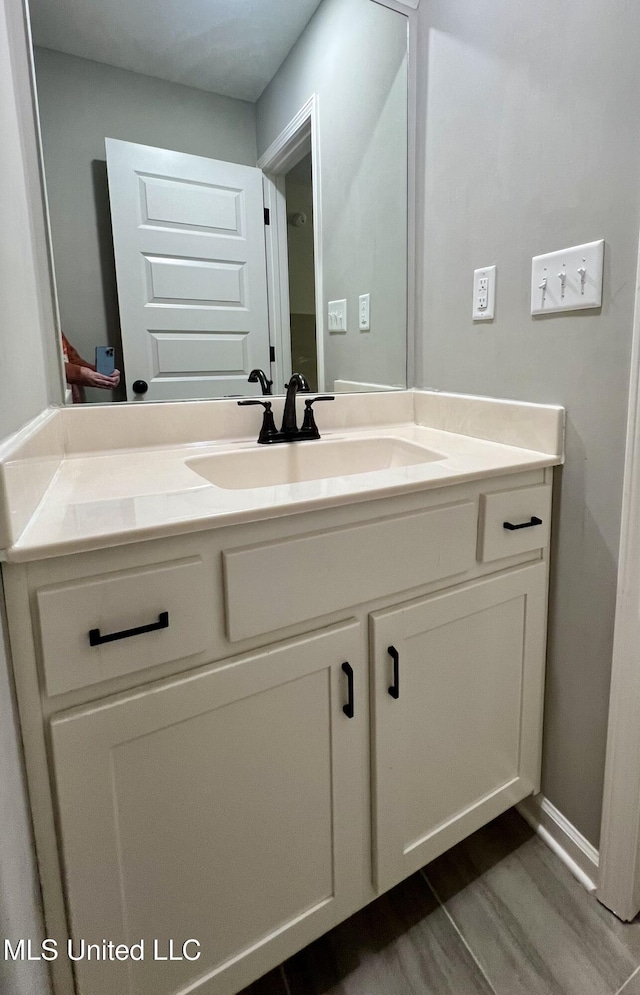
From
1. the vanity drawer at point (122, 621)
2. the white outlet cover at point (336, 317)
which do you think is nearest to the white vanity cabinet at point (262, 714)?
the vanity drawer at point (122, 621)

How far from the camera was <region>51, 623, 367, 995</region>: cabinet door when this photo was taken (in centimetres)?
68

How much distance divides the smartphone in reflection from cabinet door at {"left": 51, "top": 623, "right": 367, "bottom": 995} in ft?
2.44

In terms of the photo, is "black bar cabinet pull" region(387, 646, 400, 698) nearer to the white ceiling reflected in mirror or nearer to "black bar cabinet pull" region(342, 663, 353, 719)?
"black bar cabinet pull" region(342, 663, 353, 719)

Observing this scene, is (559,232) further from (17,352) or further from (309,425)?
(17,352)

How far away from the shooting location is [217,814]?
0.77 m

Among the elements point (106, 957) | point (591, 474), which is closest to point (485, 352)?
point (591, 474)

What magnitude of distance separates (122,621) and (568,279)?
37.7 inches

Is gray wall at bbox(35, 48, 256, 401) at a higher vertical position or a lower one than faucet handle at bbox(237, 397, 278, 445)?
higher

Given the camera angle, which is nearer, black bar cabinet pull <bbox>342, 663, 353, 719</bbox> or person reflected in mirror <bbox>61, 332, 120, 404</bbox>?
black bar cabinet pull <bbox>342, 663, 353, 719</bbox>

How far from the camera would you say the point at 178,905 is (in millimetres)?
757

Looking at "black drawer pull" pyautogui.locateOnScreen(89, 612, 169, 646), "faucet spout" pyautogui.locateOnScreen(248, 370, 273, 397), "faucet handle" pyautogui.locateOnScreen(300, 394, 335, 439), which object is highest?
"faucet spout" pyautogui.locateOnScreen(248, 370, 273, 397)

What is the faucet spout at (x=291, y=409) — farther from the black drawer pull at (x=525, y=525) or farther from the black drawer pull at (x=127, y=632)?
the black drawer pull at (x=127, y=632)

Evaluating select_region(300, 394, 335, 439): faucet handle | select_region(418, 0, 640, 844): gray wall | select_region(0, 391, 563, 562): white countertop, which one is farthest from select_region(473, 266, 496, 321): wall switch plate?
select_region(300, 394, 335, 439): faucet handle

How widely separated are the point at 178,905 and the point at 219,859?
0.25 feet
